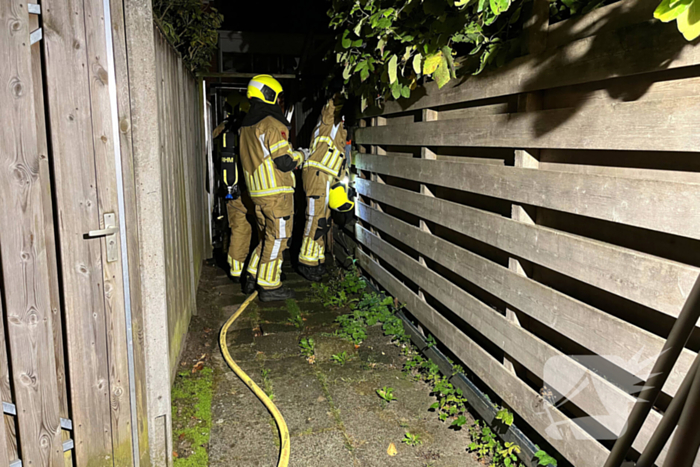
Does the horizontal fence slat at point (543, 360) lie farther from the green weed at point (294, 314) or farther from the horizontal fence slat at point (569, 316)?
the green weed at point (294, 314)

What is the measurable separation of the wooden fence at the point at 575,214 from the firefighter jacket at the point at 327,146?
2505 mm

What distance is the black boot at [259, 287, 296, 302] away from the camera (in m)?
5.53

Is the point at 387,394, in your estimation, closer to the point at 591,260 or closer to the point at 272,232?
the point at 591,260

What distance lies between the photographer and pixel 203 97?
6621mm

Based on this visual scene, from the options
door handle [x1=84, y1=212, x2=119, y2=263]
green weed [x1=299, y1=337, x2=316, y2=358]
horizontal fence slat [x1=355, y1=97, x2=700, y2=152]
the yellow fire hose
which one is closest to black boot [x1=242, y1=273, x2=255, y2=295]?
the yellow fire hose

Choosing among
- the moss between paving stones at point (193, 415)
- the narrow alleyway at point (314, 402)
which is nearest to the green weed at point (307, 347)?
the narrow alleyway at point (314, 402)

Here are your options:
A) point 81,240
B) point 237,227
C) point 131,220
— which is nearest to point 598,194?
point 131,220

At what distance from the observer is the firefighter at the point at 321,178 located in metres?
6.04

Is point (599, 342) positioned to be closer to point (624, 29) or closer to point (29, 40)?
point (624, 29)

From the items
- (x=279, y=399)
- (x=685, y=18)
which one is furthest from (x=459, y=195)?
(x=685, y=18)

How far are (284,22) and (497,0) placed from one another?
8206mm

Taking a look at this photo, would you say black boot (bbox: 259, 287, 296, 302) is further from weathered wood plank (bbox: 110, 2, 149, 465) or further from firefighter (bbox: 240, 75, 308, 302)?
weathered wood plank (bbox: 110, 2, 149, 465)

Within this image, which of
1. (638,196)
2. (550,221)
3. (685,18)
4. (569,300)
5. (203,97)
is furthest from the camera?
(203,97)

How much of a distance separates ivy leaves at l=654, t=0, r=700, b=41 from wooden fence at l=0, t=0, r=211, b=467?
208 cm
